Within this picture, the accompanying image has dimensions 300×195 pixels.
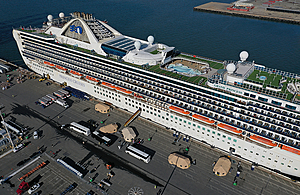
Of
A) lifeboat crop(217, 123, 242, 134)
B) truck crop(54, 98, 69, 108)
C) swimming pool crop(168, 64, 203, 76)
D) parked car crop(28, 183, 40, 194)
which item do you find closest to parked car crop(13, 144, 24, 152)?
parked car crop(28, 183, 40, 194)

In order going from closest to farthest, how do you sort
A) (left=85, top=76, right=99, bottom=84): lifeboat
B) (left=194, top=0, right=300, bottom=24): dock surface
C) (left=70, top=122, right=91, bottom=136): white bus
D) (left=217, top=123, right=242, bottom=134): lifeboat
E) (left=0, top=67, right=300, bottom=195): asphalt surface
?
(left=0, top=67, right=300, bottom=195): asphalt surface → (left=217, top=123, right=242, bottom=134): lifeboat → (left=70, top=122, right=91, bottom=136): white bus → (left=85, top=76, right=99, bottom=84): lifeboat → (left=194, top=0, right=300, bottom=24): dock surface

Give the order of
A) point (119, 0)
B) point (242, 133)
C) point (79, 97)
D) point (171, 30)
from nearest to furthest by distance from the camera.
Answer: point (242, 133), point (79, 97), point (171, 30), point (119, 0)

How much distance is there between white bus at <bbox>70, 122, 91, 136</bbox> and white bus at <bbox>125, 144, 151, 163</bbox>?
38.1 ft

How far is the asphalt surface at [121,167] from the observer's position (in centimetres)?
4069

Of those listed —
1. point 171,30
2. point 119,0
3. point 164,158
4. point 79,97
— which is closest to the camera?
point 164,158

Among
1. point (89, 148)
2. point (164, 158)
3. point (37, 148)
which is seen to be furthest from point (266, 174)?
point (37, 148)

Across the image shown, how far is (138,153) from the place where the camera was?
46.6 m

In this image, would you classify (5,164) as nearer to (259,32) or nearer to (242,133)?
(242,133)

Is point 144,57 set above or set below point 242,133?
above

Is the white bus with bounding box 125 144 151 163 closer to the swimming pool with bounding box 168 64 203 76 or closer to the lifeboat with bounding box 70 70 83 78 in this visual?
the swimming pool with bounding box 168 64 203 76

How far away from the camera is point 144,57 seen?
190 ft

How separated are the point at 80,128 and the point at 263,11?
163455 mm

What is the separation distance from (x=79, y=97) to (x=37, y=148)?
71.8 feet

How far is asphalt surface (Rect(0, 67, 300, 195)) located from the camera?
4069 centimetres
